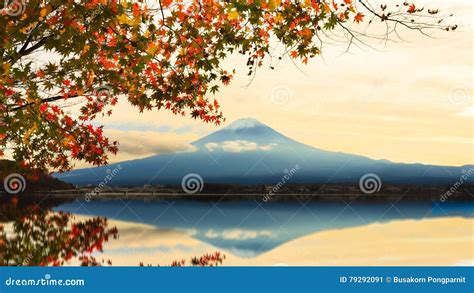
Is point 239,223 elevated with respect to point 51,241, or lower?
elevated

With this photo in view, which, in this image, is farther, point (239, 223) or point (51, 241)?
point (239, 223)

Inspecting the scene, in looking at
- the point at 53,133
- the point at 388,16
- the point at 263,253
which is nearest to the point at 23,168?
the point at 53,133

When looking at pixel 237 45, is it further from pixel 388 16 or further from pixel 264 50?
pixel 388 16

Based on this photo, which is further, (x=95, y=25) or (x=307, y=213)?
(x=307, y=213)

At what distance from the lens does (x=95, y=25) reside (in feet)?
25.2

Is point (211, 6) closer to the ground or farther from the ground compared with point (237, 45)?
farther from the ground

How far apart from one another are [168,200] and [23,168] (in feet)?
118

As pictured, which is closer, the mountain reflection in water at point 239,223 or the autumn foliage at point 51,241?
the autumn foliage at point 51,241

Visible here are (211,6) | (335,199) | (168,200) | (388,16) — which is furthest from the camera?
(335,199)

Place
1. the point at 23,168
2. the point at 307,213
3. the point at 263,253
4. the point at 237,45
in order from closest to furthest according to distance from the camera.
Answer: the point at 237,45 → the point at 23,168 → the point at 263,253 → the point at 307,213

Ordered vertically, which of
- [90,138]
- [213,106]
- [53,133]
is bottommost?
[53,133]

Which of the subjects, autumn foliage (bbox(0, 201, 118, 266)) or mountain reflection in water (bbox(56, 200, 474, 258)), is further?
mountain reflection in water (bbox(56, 200, 474, 258))

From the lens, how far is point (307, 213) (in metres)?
45.4

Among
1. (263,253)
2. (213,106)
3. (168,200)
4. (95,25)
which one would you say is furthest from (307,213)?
(95,25)
